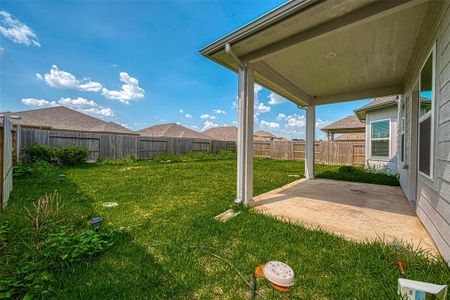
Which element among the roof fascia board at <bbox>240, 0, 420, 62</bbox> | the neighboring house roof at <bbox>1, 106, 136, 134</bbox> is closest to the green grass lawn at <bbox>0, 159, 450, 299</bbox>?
the roof fascia board at <bbox>240, 0, 420, 62</bbox>

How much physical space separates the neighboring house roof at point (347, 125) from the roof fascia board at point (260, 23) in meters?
13.9

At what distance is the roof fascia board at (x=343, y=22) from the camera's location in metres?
1.93

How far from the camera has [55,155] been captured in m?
7.52

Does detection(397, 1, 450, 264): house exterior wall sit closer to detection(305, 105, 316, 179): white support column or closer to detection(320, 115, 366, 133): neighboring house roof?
detection(305, 105, 316, 179): white support column

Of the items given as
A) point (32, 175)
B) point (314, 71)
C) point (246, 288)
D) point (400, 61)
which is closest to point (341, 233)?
point (246, 288)

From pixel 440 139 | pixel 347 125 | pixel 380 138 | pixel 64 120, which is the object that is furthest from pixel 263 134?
pixel 440 139

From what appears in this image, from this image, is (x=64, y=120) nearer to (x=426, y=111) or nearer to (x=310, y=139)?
(x=310, y=139)

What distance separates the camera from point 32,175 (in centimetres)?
541

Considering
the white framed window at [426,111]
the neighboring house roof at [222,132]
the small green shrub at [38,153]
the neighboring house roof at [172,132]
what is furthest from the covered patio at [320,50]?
the neighboring house roof at [222,132]

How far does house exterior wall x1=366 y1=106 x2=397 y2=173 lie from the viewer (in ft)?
22.9

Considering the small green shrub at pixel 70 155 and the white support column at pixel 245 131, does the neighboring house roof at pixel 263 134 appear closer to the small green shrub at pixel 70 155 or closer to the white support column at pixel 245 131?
the small green shrub at pixel 70 155

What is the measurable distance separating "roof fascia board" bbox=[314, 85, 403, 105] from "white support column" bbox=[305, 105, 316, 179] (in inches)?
13.7

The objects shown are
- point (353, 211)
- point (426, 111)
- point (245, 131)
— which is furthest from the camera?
point (245, 131)

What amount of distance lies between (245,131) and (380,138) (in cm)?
762
